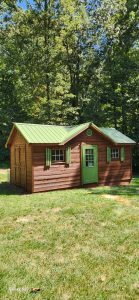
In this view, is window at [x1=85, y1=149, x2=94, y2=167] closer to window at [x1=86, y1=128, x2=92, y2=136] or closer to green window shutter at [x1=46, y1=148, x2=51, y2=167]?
window at [x1=86, y1=128, x2=92, y2=136]

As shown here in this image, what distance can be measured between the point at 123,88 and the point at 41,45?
29.3 ft

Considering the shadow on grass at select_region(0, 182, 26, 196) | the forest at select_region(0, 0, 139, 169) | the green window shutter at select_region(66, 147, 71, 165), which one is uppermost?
the forest at select_region(0, 0, 139, 169)

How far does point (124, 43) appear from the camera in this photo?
1109 inches

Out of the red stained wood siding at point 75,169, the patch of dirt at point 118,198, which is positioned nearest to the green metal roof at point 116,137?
the red stained wood siding at point 75,169

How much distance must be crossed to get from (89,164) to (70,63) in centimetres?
1645

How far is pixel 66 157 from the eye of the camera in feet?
45.9

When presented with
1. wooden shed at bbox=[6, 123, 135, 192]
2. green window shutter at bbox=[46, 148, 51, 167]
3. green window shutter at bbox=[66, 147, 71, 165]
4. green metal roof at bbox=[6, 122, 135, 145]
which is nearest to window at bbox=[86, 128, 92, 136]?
wooden shed at bbox=[6, 123, 135, 192]

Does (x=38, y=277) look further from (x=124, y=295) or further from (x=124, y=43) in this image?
(x=124, y=43)

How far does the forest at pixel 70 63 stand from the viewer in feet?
79.2

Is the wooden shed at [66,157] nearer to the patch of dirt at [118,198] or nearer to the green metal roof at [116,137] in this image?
the green metal roof at [116,137]

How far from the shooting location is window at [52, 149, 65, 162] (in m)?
13.7

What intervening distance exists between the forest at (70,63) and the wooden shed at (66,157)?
28.9 ft

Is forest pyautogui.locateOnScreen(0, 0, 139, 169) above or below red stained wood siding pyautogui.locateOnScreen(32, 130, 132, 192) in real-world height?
above

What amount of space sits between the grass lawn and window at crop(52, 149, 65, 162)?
11.3 ft
